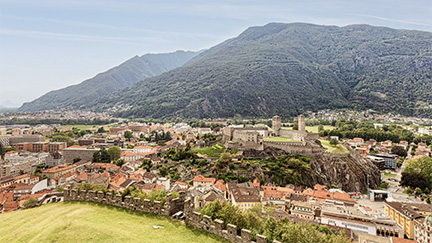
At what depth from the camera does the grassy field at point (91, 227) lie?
8.38 meters

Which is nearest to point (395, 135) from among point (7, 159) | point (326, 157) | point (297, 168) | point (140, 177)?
point (326, 157)

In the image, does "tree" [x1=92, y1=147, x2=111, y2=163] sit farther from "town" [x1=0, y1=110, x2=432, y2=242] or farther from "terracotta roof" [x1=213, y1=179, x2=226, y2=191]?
"terracotta roof" [x1=213, y1=179, x2=226, y2=191]

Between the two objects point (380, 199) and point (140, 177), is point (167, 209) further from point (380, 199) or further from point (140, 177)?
point (380, 199)

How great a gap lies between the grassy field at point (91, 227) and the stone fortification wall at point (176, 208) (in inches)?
9.7

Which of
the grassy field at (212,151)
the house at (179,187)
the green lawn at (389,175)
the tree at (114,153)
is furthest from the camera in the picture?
the tree at (114,153)

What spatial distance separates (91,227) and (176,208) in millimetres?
3197

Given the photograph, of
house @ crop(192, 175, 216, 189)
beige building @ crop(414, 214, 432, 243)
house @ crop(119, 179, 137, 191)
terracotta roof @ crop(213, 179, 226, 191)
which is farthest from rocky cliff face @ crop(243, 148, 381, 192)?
house @ crop(119, 179, 137, 191)

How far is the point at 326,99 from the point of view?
194500 mm

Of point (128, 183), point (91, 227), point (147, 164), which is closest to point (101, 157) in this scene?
point (147, 164)

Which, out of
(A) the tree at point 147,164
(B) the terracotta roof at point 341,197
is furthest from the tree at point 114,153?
(B) the terracotta roof at point 341,197

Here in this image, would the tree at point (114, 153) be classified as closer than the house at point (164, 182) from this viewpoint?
No

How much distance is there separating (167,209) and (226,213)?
291 centimetres

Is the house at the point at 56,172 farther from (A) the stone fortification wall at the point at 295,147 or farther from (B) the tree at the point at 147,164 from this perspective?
(A) the stone fortification wall at the point at 295,147

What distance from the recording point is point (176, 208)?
1067cm
